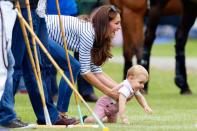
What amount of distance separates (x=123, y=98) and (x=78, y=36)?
0.91 metres

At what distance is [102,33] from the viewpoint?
33.1 feet

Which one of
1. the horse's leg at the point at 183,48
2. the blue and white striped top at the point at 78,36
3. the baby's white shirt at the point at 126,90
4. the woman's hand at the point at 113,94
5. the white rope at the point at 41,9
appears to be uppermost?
the white rope at the point at 41,9

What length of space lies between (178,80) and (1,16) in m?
7.36

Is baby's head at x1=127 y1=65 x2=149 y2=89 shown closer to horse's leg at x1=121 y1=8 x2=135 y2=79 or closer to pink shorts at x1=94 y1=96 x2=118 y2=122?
pink shorts at x1=94 y1=96 x2=118 y2=122

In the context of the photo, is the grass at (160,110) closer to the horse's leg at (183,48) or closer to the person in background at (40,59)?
the horse's leg at (183,48)

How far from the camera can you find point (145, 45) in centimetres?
1568

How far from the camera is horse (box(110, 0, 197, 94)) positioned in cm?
1552

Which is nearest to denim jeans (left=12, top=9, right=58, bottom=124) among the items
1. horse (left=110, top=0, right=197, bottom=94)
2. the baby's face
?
the baby's face

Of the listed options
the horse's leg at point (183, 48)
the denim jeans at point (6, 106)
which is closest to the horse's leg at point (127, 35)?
the horse's leg at point (183, 48)

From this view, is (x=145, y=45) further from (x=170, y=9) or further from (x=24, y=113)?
(x=24, y=113)

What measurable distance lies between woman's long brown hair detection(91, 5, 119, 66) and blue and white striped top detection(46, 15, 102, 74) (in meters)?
0.07

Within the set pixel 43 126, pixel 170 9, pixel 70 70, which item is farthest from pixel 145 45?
pixel 43 126

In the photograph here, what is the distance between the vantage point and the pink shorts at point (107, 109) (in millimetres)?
10320

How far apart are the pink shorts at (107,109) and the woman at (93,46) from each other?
15 cm
